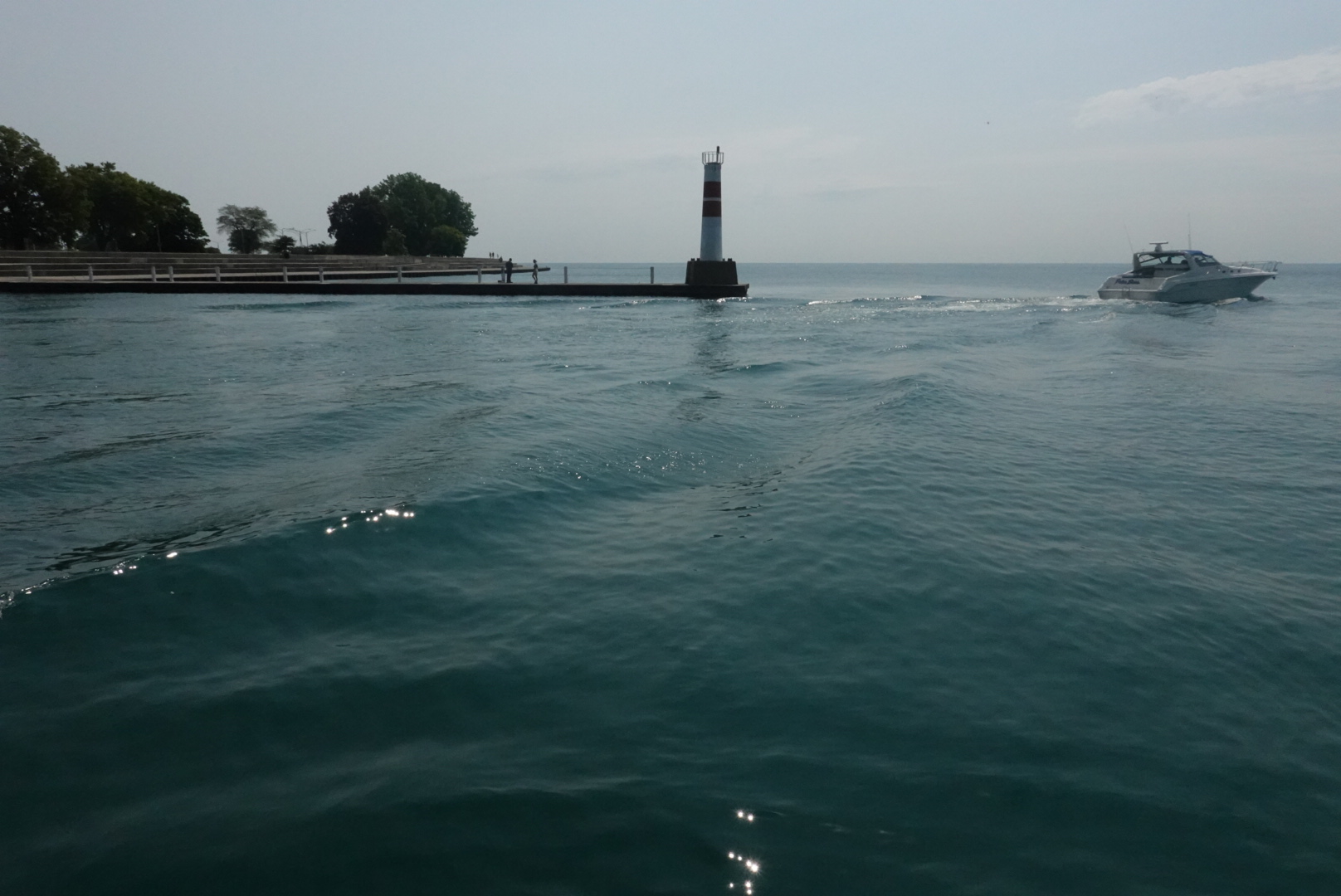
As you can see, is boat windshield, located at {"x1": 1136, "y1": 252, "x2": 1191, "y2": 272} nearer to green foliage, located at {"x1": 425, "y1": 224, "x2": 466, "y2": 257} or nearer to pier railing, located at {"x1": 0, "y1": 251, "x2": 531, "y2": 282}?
pier railing, located at {"x1": 0, "y1": 251, "x2": 531, "y2": 282}

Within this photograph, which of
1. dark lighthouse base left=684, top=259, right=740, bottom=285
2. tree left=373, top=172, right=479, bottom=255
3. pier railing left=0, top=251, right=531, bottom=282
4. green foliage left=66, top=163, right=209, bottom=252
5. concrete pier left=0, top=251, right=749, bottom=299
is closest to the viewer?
concrete pier left=0, top=251, right=749, bottom=299

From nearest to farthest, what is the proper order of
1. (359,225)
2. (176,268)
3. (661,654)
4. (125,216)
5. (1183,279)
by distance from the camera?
(661,654)
(1183,279)
(176,268)
(125,216)
(359,225)

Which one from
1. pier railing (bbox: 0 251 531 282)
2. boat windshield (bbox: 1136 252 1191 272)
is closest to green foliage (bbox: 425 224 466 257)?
pier railing (bbox: 0 251 531 282)

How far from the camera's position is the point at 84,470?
9961 mm

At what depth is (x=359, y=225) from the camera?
96.9 m

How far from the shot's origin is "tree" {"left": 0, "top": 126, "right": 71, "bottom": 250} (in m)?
61.3

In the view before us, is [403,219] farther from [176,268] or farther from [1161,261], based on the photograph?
[1161,261]

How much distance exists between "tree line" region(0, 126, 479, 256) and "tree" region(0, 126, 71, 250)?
0.06m

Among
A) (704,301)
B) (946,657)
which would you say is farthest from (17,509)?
(704,301)

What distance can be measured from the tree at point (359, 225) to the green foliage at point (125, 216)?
715 inches

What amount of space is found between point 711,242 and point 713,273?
162 centimetres

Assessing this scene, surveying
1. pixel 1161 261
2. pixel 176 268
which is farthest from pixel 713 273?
pixel 176 268

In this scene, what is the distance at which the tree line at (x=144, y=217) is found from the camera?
6238cm

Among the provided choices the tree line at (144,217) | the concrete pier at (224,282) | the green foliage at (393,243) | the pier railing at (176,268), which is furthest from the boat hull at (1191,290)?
the green foliage at (393,243)
